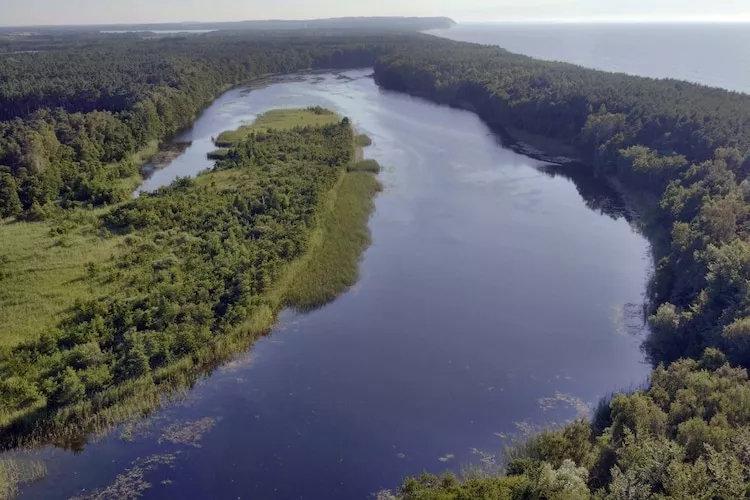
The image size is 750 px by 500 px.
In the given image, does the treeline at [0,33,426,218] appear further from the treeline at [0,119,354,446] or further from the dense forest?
the dense forest

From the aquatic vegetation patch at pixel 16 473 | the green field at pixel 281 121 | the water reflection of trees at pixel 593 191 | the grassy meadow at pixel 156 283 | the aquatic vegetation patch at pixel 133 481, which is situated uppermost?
the green field at pixel 281 121

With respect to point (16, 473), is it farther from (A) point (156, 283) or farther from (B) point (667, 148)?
(B) point (667, 148)

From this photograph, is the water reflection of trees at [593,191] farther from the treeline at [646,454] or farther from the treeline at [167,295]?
the treeline at [646,454]

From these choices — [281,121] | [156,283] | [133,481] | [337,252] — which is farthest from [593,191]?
[133,481]

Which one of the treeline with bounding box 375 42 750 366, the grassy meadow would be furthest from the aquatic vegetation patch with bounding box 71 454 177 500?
the treeline with bounding box 375 42 750 366

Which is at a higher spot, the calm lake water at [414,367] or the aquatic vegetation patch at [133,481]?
the calm lake water at [414,367]

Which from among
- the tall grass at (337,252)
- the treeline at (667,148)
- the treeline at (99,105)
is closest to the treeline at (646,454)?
the treeline at (667,148)
